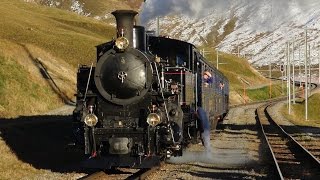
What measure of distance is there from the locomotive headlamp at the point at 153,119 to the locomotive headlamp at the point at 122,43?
2031 millimetres

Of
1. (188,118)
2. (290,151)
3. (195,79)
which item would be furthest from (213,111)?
(188,118)

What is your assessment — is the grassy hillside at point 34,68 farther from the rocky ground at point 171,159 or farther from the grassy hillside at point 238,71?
the grassy hillside at point 238,71

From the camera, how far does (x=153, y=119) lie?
1488 centimetres

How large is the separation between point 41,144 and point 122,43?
718 cm

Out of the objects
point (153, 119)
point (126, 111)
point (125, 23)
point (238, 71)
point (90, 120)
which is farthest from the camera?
point (238, 71)

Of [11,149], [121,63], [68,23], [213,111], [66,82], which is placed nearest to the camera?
[121,63]

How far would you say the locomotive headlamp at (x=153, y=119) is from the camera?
1488 cm

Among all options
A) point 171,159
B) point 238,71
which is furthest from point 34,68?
point 238,71

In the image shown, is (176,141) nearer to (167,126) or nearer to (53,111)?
(167,126)

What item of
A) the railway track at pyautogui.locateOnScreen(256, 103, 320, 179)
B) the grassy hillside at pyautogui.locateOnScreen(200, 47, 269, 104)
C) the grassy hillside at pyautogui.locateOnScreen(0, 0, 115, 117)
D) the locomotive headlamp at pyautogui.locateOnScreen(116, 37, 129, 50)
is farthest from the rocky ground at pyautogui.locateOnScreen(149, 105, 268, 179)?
the grassy hillside at pyautogui.locateOnScreen(200, 47, 269, 104)

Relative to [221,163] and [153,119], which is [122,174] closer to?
[153,119]

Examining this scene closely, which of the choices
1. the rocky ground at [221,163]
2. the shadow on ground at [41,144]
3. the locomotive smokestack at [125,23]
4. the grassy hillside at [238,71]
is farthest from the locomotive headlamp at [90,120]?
the grassy hillside at [238,71]

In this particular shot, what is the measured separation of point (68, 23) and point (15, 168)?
3833 inches

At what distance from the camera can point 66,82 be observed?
44.8 meters
